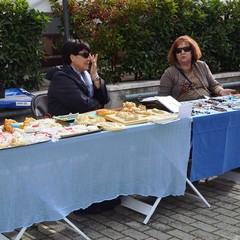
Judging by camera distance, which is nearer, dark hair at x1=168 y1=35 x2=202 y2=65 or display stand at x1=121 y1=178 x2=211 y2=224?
display stand at x1=121 y1=178 x2=211 y2=224

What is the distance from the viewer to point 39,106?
494cm

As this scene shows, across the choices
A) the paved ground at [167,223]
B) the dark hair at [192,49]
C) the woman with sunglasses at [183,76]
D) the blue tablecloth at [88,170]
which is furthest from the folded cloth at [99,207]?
the dark hair at [192,49]

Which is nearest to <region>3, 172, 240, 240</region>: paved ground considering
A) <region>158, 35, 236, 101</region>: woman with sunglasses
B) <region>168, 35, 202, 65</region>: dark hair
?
<region>158, 35, 236, 101</region>: woman with sunglasses

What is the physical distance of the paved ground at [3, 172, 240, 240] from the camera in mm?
3988

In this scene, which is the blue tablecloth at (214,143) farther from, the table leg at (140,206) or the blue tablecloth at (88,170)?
the table leg at (140,206)

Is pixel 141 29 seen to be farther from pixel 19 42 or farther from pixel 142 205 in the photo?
pixel 142 205

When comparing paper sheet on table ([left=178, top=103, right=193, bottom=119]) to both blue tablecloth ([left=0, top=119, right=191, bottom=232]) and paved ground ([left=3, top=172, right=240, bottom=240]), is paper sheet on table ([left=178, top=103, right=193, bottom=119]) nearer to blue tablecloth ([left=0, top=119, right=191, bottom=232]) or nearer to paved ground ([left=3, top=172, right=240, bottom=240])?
blue tablecloth ([left=0, top=119, right=191, bottom=232])

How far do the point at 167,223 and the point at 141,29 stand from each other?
4.00 metres

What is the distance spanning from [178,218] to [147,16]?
13.3 feet

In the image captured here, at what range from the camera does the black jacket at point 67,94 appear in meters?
4.69

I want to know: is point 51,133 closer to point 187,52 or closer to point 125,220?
point 125,220

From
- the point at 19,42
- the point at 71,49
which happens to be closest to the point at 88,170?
the point at 71,49

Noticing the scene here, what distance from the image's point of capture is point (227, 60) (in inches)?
351

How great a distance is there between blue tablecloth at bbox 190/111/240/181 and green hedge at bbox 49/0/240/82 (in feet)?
9.73
